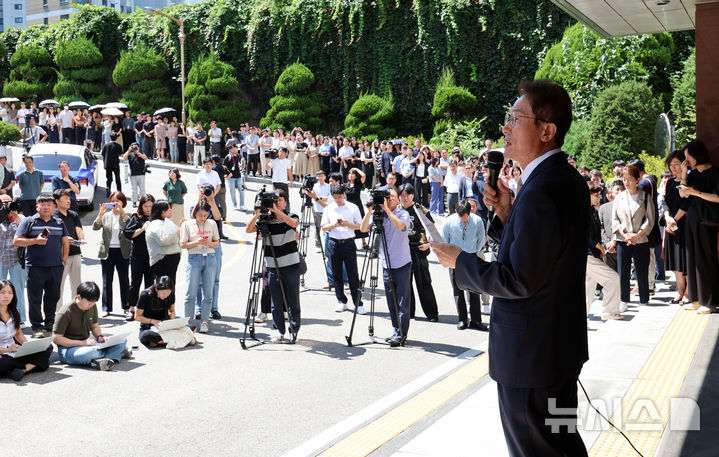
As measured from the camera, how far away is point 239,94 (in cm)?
4019

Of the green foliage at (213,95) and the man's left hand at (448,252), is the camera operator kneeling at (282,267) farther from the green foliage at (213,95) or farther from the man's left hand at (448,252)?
the green foliage at (213,95)

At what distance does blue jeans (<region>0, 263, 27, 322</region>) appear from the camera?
11320mm

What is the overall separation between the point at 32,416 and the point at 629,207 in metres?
8.75

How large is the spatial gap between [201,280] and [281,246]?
1790 mm

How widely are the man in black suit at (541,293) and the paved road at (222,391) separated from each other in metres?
3.57

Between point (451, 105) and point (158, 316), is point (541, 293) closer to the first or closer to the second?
point (158, 316)

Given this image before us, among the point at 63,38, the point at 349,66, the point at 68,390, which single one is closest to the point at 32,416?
the point at 68,390

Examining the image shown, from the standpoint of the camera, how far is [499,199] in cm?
392

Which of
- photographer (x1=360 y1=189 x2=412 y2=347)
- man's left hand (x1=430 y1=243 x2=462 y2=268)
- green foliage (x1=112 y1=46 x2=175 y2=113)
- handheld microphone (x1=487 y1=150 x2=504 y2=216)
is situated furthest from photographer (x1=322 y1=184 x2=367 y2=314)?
green foliage (x1=112 y1=46 x2=175 y2=113)

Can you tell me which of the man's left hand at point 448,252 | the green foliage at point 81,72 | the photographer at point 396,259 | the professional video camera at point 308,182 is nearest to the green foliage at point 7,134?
the green foliage at point 81,72

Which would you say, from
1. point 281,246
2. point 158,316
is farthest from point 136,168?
point 281,246

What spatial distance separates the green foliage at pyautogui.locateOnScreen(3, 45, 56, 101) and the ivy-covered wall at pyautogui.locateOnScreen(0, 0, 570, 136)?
6.45 ft

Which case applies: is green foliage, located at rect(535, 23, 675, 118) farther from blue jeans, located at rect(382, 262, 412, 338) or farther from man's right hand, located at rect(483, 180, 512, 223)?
Result: man's right hand, located at rect(483, 180, 512, 223)

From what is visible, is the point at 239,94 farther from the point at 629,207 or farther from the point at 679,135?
the point at 629,207
